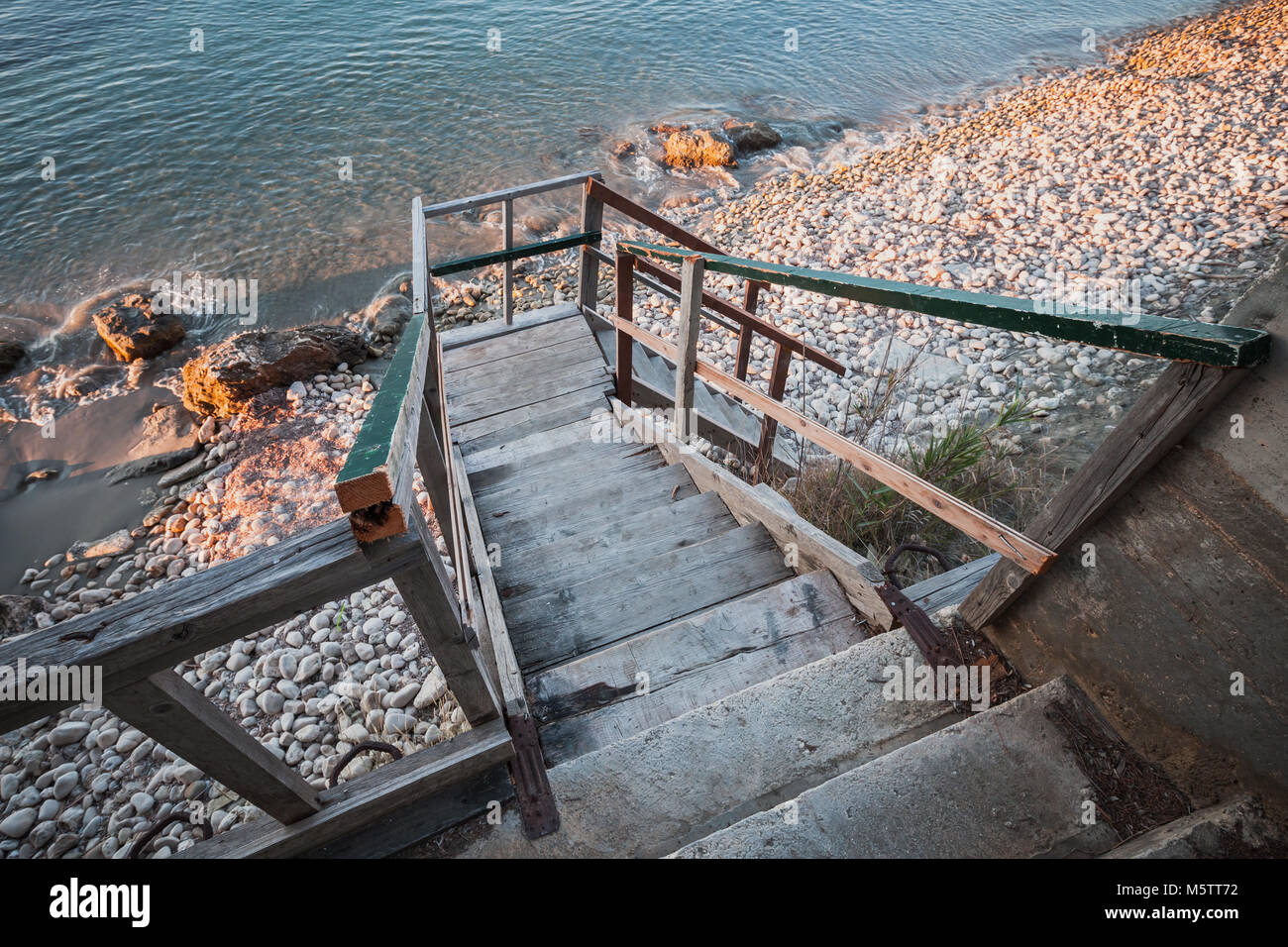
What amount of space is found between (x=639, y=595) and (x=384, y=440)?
1755mm

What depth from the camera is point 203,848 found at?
5.69ft

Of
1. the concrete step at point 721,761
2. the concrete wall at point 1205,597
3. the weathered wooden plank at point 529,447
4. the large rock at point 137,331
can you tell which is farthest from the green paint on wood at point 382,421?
the large rock at point 137,331

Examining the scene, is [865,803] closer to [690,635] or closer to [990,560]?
[690,635]

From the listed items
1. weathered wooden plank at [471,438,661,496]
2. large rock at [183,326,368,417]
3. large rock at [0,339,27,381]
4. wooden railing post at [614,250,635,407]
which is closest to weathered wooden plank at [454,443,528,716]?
weathered wooden plank at [471,438,661,496]

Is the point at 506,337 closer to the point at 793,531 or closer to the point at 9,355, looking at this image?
the point at 793,531

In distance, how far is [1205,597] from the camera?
1.47 metres

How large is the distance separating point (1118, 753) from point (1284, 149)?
419 inches

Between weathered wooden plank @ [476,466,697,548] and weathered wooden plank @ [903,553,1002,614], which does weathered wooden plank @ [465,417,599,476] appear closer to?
weathered wooden plank @ [476,466,697,548]

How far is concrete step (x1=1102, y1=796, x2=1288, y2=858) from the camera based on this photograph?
1391 millimetres

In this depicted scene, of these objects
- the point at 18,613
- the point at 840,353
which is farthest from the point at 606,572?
the point at 18,613

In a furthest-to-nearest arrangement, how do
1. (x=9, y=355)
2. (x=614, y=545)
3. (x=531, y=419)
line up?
(x=9, y=355)
(x=531, y=419)
(x=614, y=545)

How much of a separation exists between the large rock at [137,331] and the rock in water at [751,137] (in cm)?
937

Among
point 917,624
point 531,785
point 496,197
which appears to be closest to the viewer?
point 531,785
